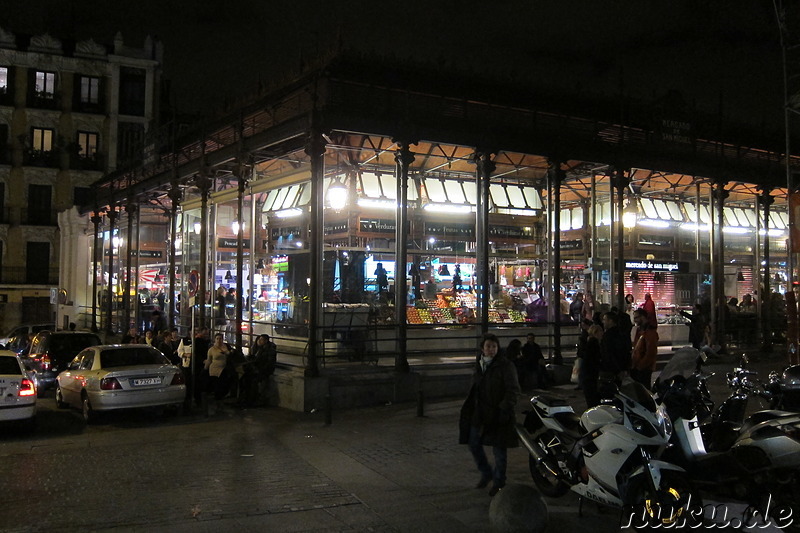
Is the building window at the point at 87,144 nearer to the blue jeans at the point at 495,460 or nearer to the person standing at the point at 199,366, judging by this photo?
the person standing at the point at 199,366

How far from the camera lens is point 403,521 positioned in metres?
6.84

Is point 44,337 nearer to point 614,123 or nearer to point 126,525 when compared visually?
point 126,525

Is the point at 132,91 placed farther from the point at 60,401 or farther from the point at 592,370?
the point at 592,370

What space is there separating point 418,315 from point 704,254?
1304cm

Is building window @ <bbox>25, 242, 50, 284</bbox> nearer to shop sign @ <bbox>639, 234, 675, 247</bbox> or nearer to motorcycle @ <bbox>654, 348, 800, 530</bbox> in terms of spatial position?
shop sign @ <bbox>639, 234, 675, 247</bbox>

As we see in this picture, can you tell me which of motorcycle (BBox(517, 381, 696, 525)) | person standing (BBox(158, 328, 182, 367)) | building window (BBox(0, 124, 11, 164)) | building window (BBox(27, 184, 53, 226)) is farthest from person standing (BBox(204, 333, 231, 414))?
building window (BBox(0, 124, 11, 164))

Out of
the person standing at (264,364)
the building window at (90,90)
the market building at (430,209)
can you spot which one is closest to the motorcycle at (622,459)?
the market building at (430,209)

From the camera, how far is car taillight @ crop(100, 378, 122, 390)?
12.5 m

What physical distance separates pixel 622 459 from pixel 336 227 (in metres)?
12.9

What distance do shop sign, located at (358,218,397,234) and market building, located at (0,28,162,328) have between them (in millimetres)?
27770

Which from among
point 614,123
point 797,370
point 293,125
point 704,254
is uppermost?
point 614,123

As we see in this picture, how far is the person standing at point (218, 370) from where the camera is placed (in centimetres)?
1459

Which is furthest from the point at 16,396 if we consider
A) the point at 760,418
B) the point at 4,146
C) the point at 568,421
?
the point at 4,146

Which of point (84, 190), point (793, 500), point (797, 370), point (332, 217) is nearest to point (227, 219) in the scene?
point (332, 217)
